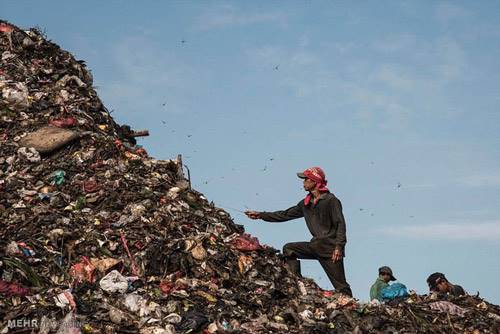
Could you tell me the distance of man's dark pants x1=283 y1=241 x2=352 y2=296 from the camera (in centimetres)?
952

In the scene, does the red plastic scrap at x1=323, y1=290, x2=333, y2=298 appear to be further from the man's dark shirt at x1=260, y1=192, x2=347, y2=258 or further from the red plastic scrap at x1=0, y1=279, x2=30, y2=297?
the red plastic scrap at x1=0, y1=279, x2=30, y2=297

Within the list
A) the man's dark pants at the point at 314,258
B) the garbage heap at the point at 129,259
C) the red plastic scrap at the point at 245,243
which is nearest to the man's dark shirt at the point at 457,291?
the garbage heap at the point at 129,259

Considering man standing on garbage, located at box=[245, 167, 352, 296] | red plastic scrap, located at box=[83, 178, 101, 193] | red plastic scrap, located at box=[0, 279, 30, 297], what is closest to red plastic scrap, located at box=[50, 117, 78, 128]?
red plastic scrap, located at box=[83, 178, 101, 193]

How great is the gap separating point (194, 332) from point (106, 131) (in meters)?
6.56

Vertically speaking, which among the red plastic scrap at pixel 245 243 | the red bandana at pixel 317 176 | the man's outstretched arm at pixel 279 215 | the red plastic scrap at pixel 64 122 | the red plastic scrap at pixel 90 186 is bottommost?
the red plastic scrap at pixel 245 243

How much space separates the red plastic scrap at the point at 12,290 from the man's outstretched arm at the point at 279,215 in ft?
12.3

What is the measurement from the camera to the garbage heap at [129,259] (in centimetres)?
745

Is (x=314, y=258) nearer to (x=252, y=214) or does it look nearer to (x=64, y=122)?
(x=252, y=214)

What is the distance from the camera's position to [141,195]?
33.7ft

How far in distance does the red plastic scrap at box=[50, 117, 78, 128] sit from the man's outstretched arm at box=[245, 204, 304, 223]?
390 cm

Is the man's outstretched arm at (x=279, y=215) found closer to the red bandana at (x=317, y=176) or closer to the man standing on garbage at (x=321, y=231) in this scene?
the man standing on garbage at (x=321, y=231)

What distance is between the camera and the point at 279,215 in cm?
1015

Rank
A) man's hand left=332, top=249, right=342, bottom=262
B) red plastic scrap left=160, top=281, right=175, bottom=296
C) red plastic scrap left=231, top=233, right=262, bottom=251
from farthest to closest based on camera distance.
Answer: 1. red plastic scrap left=231, top=233, right=262, bottom=251
2. man's hand left=332, top=249, right=342, bottom=262
3. red plastic scrap left=160, top=281, right=175, bottom=296

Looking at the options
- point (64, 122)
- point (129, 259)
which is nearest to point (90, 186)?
point (129, 259)
